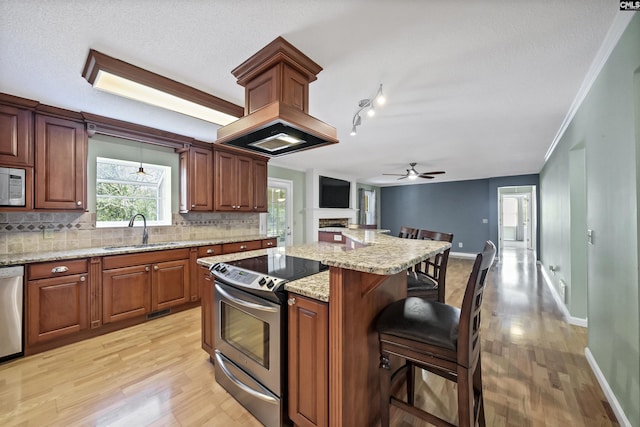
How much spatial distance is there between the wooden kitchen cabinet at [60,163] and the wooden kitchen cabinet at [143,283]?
0.76 metres

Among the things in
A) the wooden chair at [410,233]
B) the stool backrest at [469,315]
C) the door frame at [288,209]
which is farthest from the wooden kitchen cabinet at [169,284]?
the stool backrest at [469,315]

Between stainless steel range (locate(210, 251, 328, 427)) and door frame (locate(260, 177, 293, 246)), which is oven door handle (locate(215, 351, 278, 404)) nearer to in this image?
stainless steel range (locate(210, 251, 328, 427))

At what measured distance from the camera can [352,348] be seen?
125 cm

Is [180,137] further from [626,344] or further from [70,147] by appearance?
[626,344]

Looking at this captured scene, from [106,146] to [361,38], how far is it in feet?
10.8

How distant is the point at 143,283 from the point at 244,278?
6.92ft

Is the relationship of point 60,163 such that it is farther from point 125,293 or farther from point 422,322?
point 422,322

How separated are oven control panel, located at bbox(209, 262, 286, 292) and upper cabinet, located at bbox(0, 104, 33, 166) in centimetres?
231

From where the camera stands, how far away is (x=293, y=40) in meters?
1.56

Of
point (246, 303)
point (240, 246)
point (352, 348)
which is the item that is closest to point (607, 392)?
point (352, 348)

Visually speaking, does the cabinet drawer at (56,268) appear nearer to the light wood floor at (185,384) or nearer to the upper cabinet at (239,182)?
the light wood floor at (185,384)

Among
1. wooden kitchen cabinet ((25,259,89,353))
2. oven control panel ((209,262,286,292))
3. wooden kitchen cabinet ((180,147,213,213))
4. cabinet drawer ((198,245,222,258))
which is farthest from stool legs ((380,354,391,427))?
wooden kitchen cabinet ((180,147,213,213))

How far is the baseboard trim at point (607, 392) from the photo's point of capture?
1483mm

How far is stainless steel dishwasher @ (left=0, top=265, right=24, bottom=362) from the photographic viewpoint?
2.12 metres
